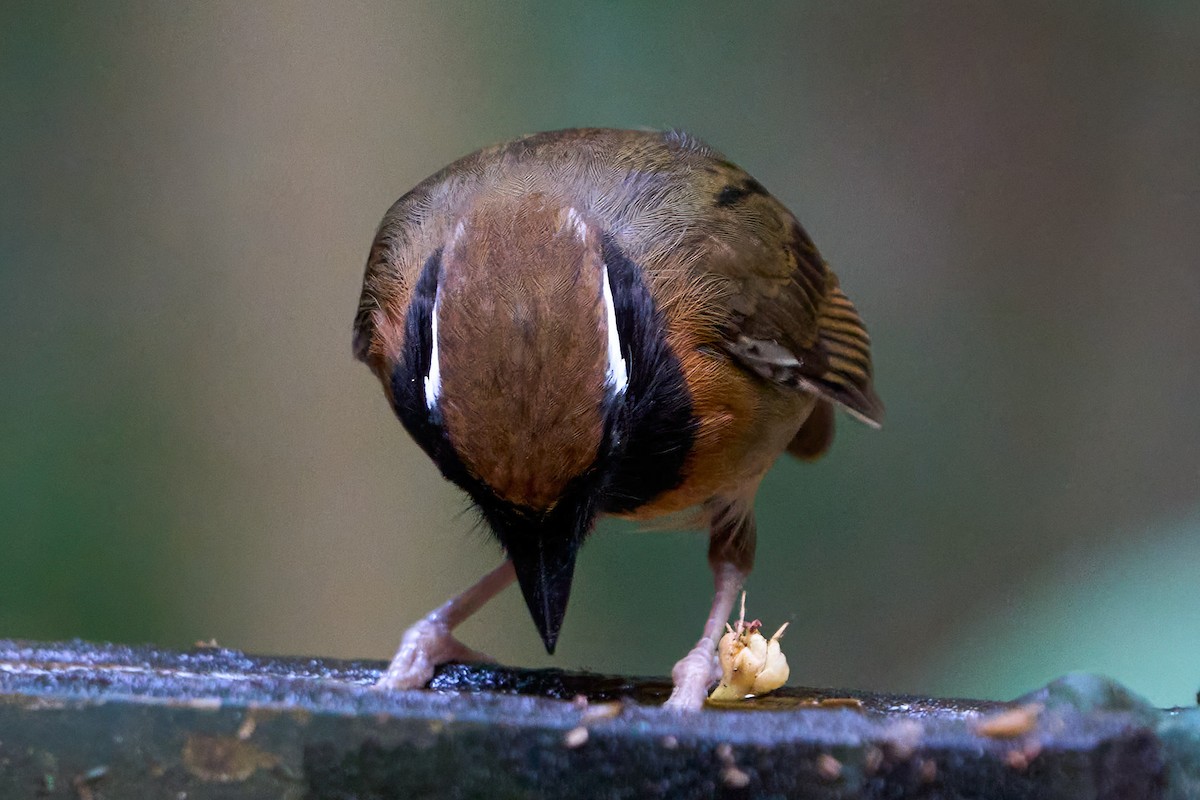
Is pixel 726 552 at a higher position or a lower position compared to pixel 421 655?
higher

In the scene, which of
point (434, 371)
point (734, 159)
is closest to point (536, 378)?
point (434, 371)

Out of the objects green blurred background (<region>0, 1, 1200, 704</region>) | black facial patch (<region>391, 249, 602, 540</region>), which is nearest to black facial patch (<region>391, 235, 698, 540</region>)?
black facial patch (<region>391, 249, 602, 540</region>)

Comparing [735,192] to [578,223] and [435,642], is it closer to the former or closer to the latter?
[578,223]

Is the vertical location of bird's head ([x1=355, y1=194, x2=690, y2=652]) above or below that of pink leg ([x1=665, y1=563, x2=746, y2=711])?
above

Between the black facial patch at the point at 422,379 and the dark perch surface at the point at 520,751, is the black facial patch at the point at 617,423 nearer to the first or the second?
the black facial patch at the point at 422,379

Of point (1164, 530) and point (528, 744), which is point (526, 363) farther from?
point (1164, 530)

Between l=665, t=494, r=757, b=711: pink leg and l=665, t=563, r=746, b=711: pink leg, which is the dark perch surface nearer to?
l=665, t=563, r=746, b=711: pink leg
